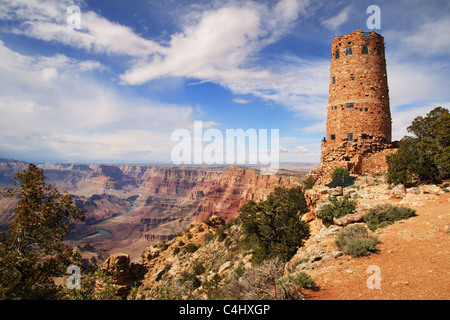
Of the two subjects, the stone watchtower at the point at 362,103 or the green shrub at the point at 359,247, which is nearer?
the green shrub at the point at 359,247

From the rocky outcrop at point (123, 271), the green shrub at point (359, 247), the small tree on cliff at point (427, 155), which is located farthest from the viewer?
the rocky outcrop at point (123, 271)

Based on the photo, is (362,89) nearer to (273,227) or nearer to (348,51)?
(348,51)

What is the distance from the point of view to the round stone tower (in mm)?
24047

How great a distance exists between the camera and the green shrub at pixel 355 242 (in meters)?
9.39

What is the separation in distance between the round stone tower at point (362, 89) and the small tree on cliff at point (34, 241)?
25.8 meters

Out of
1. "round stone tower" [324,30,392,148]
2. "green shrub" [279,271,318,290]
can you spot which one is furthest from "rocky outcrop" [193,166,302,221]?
"green shrub" [279,271,318,290]

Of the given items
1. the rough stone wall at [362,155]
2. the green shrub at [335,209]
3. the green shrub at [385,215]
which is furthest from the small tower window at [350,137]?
the green shrub at [385,215]

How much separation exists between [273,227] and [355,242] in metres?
7.10

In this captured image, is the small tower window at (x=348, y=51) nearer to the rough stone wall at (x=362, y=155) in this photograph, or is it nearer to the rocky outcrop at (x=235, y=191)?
the rough stone wall at (x=362, y=155)

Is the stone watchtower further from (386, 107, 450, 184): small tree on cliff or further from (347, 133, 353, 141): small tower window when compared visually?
(386, 107, 450, 184): small tree on cliff

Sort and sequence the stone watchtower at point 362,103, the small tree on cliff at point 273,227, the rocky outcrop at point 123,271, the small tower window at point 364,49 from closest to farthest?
the small tree on cliff at point 273,227 < the stone watchtower at point 362,103 < the small tower window at point 364,49 < the rocky outcrop at point 123,271

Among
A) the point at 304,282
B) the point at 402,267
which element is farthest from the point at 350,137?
the point at 304,282

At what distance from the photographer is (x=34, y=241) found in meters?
10.7

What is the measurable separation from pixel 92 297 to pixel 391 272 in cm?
1076
